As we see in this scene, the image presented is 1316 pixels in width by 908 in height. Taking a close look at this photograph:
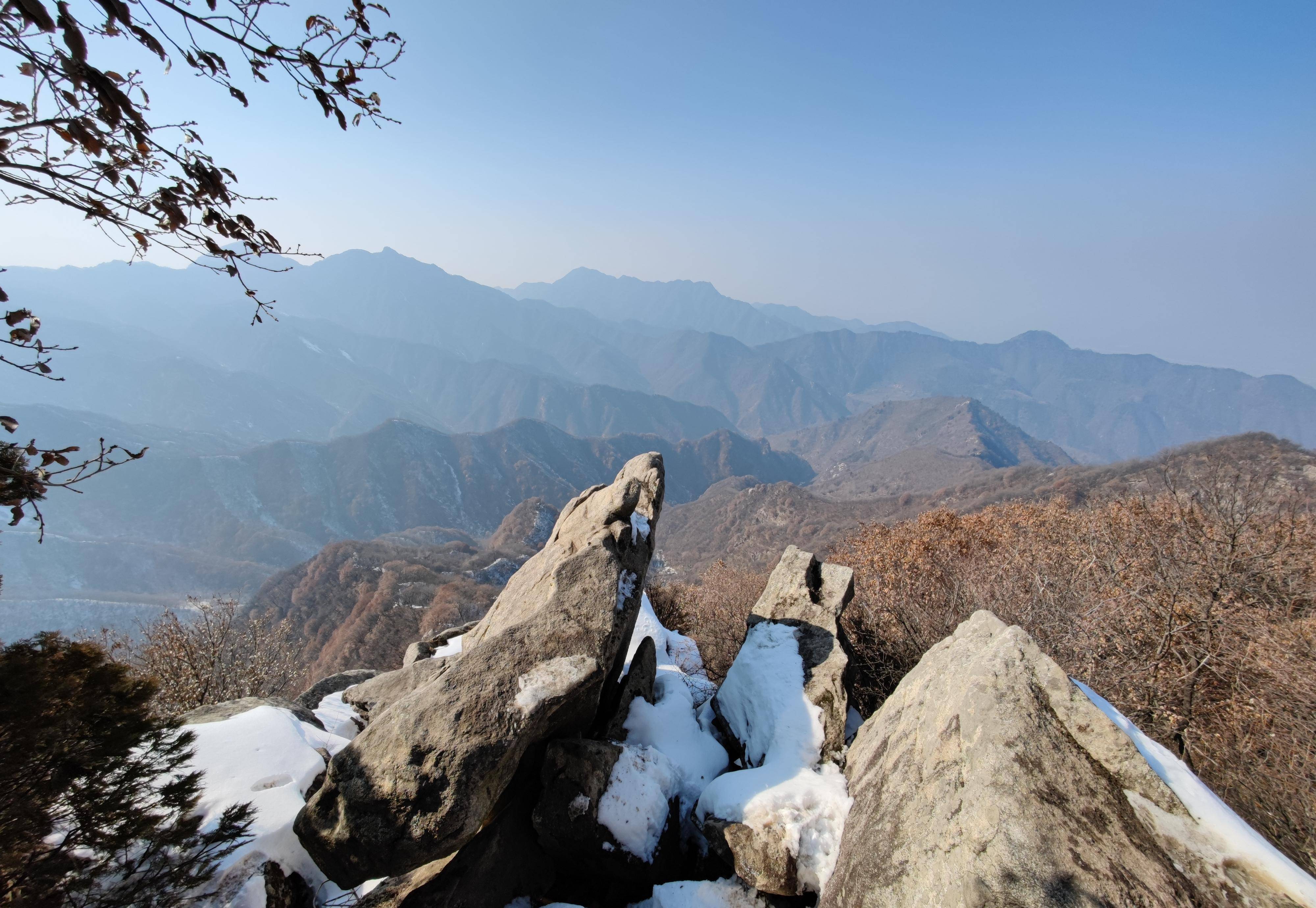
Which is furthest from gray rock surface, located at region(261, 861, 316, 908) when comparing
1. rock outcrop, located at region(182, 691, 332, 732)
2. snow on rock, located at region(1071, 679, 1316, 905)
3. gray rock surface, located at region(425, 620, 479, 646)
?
snow on rock, located at region(1071, 679, 1316, 905)

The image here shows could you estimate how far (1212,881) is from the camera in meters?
4.83

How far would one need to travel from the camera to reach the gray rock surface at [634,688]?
10125 millimetres

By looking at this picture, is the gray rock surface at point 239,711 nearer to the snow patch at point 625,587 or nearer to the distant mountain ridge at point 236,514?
the snow patch at point 625,587

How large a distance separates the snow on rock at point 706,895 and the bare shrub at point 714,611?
8558 millimetres

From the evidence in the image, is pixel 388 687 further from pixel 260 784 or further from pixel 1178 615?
pixel 1178 615

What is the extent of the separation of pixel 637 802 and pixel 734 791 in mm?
1466

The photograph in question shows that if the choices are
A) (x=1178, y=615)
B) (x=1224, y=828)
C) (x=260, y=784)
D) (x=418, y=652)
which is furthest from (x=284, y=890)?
(x=1178, y=615)

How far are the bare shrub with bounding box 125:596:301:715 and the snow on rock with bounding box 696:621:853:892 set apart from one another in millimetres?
14112

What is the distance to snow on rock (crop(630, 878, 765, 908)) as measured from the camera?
7090mm

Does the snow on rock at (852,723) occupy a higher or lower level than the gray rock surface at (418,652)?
higher

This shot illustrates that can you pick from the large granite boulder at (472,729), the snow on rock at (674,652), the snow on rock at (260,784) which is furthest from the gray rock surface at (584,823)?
the snow on rock at (674,652)

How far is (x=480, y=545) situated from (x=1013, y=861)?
12786 cm

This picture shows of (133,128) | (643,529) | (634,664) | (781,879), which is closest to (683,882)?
(781,879)

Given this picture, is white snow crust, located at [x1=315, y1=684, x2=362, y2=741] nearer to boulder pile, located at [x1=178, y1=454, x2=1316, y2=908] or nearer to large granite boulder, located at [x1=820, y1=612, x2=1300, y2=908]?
boulder pile, located at [x1=178, y1=454, x2=1316, y2=908]
